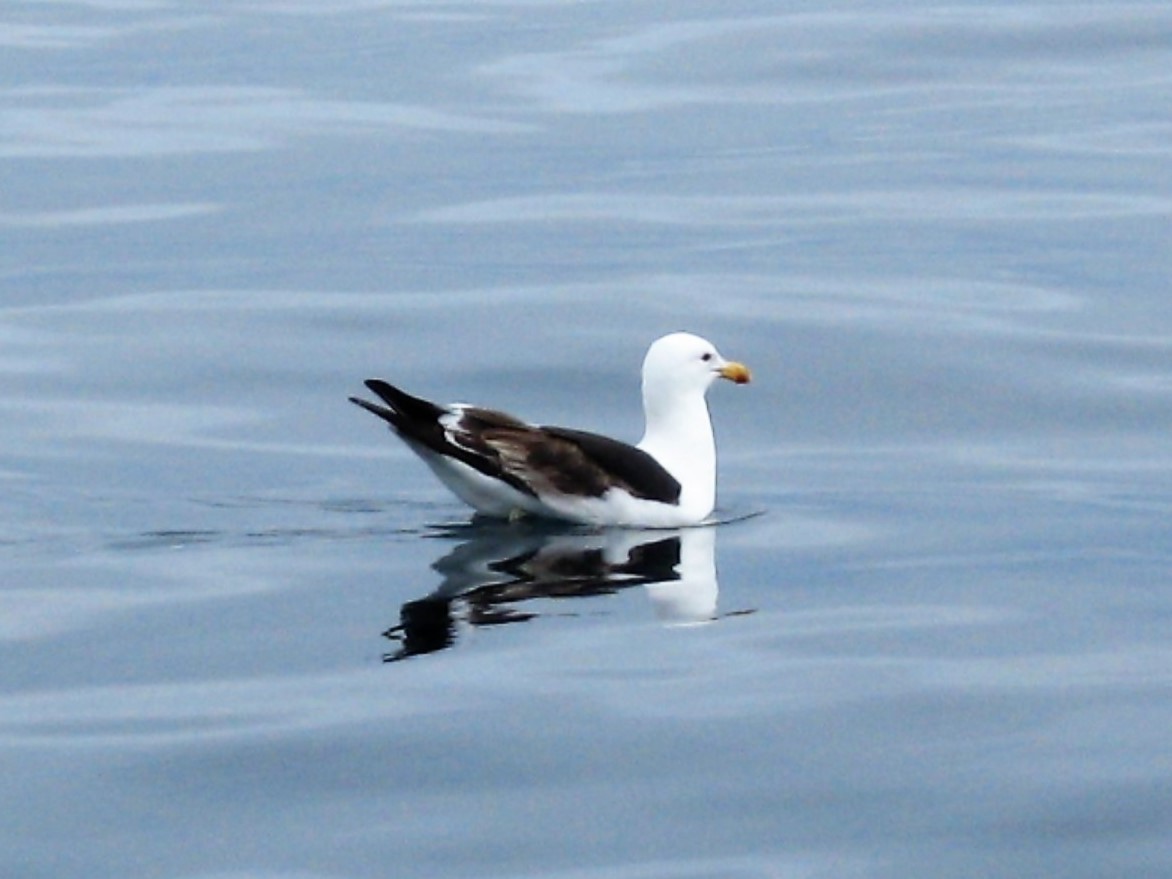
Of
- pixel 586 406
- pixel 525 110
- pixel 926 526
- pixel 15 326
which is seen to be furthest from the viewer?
pixel 525 110

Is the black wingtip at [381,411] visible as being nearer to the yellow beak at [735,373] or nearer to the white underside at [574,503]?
the white underside at [574,503]

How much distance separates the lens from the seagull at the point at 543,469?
1341cm

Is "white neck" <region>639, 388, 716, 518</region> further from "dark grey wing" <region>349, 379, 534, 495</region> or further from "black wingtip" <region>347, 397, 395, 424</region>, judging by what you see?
"black wingtip" <region>347, 397, 395, 424</region>

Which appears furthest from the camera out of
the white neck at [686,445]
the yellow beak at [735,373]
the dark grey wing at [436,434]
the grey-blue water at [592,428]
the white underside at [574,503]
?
the yellow beak at [735,373]

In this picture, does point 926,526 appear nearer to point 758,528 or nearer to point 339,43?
point 758,528

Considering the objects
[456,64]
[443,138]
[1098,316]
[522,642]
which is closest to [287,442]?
[522,642]

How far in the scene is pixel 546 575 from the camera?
12.3m

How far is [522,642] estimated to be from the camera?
10836mm

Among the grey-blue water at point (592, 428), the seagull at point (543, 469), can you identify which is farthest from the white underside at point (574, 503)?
the grey-blue water at point (592, 428)

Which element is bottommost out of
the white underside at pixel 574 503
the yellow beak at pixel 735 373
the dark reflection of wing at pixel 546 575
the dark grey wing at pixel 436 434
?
the dark reflection of wing at pixel 546 575

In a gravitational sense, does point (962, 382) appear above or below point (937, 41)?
below

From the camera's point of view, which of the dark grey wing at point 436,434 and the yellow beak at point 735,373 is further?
the yellow beak at point 735,373

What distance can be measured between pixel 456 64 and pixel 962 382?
16.7m

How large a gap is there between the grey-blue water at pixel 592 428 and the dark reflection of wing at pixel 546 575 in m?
Result: 0.04
